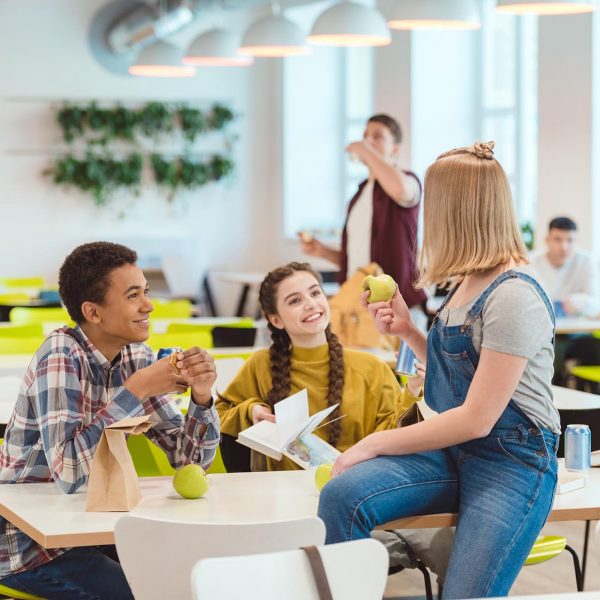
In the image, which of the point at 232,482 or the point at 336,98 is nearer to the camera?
the point at 232,482

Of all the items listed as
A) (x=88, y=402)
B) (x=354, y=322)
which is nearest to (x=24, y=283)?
(x=354, y=322)

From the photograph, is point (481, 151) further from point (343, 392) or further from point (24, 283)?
point (24, 283)

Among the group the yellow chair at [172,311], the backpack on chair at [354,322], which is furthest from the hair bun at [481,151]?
the yellow chair at [172,311]

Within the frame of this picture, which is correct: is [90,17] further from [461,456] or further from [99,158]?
[461,456]

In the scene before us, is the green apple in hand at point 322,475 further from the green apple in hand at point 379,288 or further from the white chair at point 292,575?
the white chair at point 292,575

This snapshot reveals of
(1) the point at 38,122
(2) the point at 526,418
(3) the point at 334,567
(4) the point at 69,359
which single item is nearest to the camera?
(3) the point at 334,567

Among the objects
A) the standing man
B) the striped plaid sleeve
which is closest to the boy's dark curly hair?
the striped plaid sleeve

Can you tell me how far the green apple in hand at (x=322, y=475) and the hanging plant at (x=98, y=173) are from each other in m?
10.5

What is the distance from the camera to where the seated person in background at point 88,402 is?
8.97ft

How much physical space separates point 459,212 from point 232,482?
0.90m

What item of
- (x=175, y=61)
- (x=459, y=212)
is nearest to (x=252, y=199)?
(x=175, y=61)

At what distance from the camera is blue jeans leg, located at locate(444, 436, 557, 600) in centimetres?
242

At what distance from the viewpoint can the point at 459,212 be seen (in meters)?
2.51

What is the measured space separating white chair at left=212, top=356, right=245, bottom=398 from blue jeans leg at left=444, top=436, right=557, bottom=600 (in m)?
2.00
